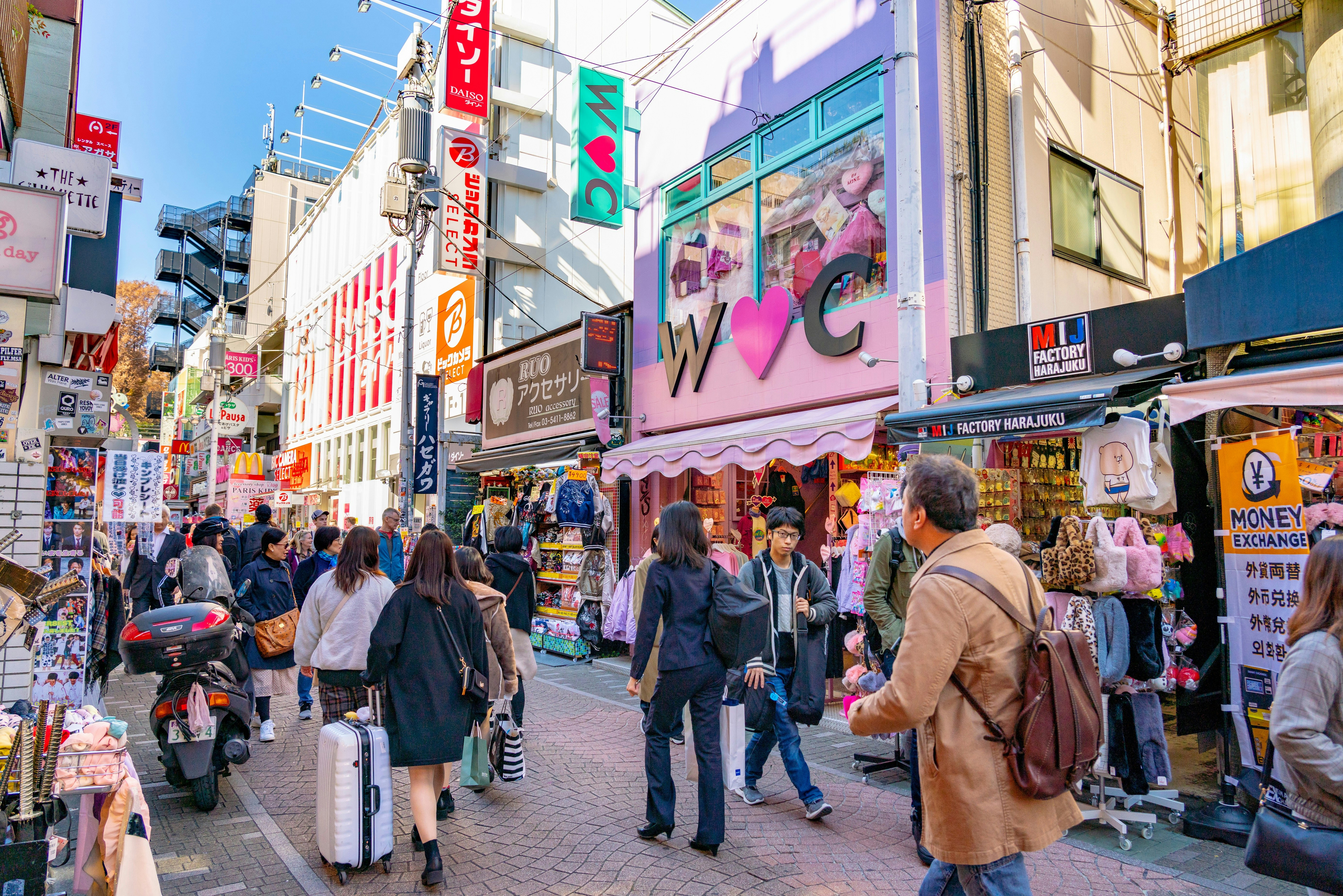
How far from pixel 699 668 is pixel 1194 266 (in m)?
10.1

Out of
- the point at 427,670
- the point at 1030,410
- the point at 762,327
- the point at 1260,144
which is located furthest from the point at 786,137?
the point at 427,670

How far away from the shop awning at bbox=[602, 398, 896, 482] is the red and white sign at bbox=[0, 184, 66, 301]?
611cm

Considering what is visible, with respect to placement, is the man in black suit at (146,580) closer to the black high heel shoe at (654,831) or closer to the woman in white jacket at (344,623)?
the woman in white jacket at (344,623)

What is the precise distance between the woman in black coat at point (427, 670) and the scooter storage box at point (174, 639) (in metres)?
1.78

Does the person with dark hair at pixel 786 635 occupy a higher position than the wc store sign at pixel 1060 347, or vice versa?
the wc store sign at pixel 1060 347

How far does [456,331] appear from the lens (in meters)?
19.6

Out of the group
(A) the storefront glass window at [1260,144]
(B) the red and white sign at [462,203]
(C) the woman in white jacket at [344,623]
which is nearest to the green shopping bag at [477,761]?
(C) the woman in white jacket at [344,623]

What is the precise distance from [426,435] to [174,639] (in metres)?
11.2

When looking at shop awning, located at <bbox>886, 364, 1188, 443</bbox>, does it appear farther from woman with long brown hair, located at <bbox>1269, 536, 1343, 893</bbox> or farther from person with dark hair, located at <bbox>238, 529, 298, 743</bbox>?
person with dark hair, located at <bbox>238, 529, 298, 743</bbox>

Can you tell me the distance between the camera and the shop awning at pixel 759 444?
26.4 feet

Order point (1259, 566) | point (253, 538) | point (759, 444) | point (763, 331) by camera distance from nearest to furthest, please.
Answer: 1. point (1259, 566)
2. point (759, 444)
3. point (763, 331)
4. point (253, 538)

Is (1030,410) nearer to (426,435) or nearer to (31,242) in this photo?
(31,242)

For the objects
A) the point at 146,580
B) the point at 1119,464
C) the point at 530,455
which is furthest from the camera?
the point at 530,455

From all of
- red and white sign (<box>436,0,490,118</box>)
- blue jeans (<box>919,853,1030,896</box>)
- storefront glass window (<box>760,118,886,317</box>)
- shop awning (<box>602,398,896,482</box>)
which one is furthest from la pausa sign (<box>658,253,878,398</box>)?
Result: red and white sign (<box>436,0,490,118</box>)
